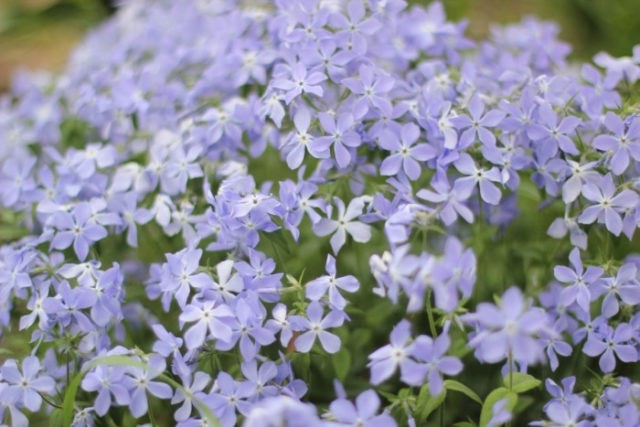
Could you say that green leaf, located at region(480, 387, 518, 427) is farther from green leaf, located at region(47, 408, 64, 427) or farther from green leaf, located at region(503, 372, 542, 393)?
green leaf, located at region(47, 408, 64, 427)

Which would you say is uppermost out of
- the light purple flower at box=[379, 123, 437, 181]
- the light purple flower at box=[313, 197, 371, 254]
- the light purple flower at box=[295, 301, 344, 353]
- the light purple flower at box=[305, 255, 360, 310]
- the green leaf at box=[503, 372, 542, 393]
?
the light purple flower at box=[379, 123, 437, 181]

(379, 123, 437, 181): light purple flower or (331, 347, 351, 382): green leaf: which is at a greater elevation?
(379, 123, 437, 181): light purple flower

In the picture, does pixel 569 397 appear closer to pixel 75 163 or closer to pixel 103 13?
pixel 75 163

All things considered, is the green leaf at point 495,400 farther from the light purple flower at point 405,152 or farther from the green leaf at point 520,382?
the light purple flower at point 405,152

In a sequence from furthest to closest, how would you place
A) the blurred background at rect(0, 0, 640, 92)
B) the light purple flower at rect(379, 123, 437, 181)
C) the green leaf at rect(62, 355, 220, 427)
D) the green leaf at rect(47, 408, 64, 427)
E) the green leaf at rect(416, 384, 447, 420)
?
the blurred background at rect(0, 0, 640, 92)
the light purple flower at rect(379, 123, 437, 181)
the green leaf at rect(47, 408, 64, 427)
the green leaf at rect(416, 384, 447, 420)
the green leaf at rect(62, 355, 220, 427)

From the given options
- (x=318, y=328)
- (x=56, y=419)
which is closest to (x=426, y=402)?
(x=318, y=328)

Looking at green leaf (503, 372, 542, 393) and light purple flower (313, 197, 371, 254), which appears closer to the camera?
green leaf (503, 372, 542, 393)

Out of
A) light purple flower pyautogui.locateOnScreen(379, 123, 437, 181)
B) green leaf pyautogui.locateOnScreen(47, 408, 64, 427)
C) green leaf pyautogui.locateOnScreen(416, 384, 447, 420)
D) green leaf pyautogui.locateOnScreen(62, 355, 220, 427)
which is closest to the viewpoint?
green leaf pyautogui.locateOnScreen(62, 355, 220, 427)

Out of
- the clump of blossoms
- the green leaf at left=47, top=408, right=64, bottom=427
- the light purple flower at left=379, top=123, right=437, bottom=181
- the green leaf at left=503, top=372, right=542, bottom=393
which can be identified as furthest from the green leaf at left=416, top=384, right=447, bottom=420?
the green leaf at left=47, top=408, right=64, bottom=427
